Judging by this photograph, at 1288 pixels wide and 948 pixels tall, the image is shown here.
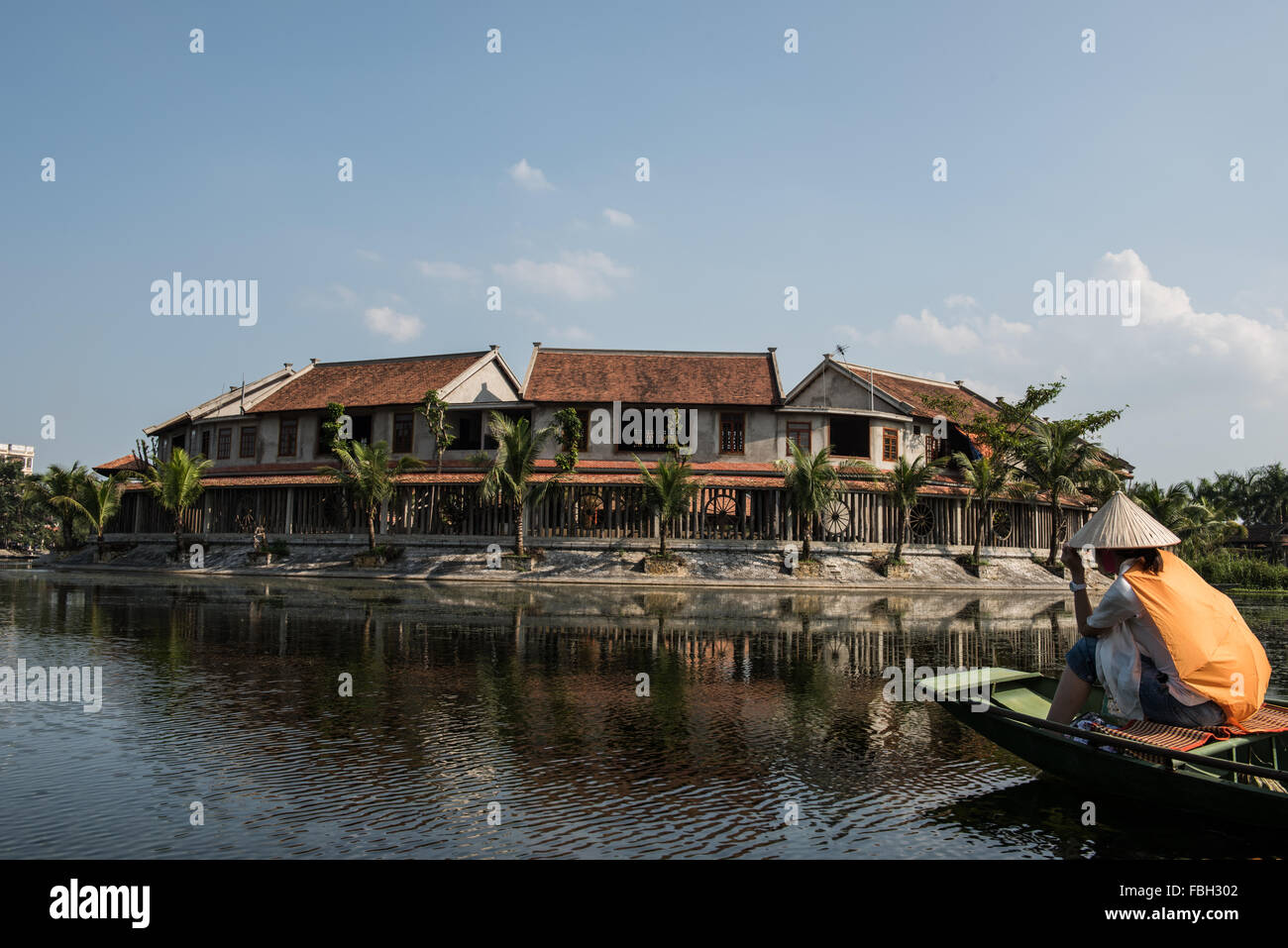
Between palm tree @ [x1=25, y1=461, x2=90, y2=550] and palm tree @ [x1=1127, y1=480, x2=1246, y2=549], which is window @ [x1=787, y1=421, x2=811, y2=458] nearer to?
palm tree @ [x1=1127, y1=480, x2=1246, y2=549]

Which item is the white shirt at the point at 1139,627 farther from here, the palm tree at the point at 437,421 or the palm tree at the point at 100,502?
the palm tree at the point at 100,502

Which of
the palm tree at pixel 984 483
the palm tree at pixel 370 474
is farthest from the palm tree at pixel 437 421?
the palm tree at pixel 984 483

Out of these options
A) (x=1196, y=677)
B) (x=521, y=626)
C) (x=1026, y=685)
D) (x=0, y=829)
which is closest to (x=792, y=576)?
(x=521, y=626)

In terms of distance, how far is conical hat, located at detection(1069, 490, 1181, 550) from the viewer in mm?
7172

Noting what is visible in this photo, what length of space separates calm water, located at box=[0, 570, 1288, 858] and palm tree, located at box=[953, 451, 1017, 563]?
21.1 meters

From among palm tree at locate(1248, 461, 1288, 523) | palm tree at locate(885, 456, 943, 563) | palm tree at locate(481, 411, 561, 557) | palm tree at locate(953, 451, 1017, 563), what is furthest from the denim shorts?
palm tree at locate(1248, 461, 1288, 523)

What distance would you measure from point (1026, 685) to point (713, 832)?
4.85 meters

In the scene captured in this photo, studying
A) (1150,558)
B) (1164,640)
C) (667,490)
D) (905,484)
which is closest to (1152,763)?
(1164,640)

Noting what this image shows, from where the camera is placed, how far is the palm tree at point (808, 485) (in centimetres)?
3622

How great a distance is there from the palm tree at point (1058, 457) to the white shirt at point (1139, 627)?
1331 inches

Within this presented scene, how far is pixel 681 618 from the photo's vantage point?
22.3 m

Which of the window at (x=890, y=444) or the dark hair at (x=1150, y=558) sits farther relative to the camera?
the window at (x=890, y=444)
